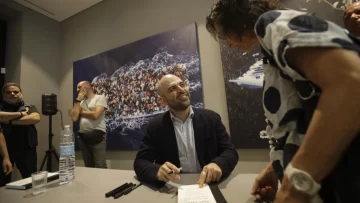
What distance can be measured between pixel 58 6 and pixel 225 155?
11.0 feet

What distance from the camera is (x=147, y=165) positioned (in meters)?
0.97

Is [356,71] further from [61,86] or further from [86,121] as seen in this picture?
[61,86]

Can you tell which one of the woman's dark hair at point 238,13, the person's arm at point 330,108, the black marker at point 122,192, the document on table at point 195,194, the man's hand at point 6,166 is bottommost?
the man's hand at point 6,166

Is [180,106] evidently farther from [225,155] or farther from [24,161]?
[24,161]

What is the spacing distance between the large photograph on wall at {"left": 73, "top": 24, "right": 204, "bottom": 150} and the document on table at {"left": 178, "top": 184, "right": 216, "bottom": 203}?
128 cm

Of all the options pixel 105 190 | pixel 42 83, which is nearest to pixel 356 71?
pixel 105 190

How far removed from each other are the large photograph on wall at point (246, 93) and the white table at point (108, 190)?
863mm

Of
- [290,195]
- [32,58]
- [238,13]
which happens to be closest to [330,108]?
[290,195]

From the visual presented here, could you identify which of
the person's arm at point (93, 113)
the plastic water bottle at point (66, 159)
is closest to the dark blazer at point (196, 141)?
the plastic water bottle at point (66, 159)

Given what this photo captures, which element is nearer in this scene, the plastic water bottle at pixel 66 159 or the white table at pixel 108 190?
the white table at pixel 108 190

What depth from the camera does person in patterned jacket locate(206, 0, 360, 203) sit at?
0.30 metres

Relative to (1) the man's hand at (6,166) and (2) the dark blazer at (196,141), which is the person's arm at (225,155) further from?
(1) the man's hand at (6,166)

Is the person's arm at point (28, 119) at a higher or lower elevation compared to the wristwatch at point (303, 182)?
higher

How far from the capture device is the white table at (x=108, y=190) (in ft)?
2.40
